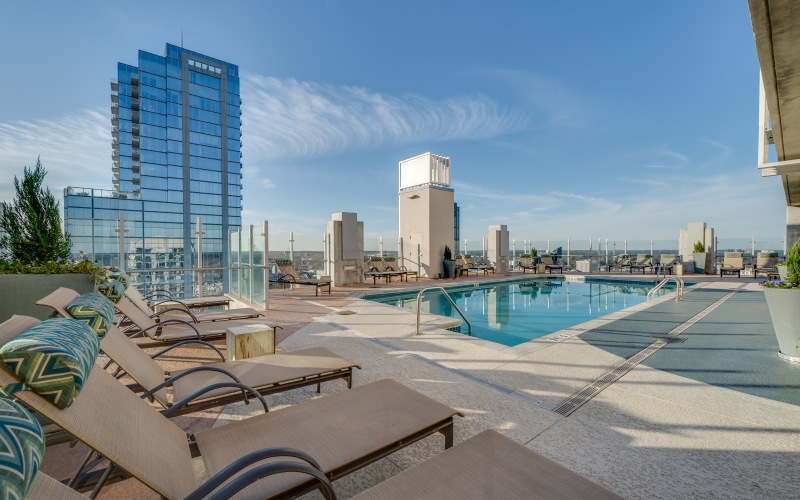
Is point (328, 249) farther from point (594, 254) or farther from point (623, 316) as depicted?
point (594, 254)

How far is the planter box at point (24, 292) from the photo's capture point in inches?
122

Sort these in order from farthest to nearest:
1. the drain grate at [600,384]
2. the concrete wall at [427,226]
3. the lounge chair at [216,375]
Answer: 1. the concrete wall at [427,226]
2. the drain grate at [600,384]
3. the lounge chair at [216,375]

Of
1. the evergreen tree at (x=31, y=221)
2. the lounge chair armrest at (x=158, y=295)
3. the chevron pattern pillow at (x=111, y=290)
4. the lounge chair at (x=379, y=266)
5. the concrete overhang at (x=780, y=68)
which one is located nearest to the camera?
the concrete overhang at (x=780, y=68)

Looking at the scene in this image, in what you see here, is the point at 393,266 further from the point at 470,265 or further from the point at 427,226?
the point at 470,265

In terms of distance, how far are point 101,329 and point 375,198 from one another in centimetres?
2322

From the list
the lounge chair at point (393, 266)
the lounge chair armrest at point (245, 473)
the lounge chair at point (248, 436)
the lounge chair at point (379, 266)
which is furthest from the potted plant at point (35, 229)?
the lounge chair at point (393, 266)

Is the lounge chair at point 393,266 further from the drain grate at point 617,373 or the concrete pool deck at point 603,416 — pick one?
the drain grate at point 617,373

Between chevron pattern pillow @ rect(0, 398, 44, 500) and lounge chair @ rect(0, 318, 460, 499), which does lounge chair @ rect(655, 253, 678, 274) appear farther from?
chevron pattern pillow @ rect(0, 398, 44, 500)

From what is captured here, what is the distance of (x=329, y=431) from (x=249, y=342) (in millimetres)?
1989

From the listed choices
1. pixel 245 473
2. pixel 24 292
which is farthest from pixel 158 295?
pixel 245 473

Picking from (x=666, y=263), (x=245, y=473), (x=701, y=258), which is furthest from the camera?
(x=666, y=263)

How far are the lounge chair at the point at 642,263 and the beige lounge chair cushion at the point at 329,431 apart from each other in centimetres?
1867

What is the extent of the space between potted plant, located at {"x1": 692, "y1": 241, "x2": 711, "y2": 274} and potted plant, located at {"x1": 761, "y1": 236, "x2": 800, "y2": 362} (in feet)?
46.8

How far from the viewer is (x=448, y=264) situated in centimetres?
1427
